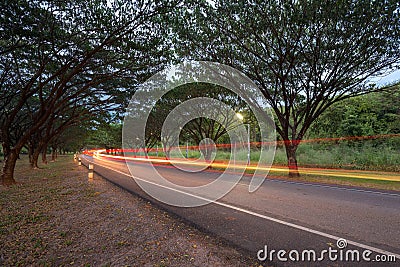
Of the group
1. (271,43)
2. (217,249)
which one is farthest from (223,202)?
(271,43)

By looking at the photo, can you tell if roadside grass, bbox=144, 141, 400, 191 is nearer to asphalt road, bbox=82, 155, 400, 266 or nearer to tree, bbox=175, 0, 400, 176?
tree, bbox=175, 0, 400, 176

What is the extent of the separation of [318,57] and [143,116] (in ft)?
51.8

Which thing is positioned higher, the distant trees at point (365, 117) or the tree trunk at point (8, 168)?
the distant trees at point (365, 117)

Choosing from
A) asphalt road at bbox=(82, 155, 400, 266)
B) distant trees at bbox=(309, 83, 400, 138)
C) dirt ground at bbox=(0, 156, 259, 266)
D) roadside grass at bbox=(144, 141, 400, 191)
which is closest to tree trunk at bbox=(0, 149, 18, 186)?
dirt ground at bbox=(0, 156, 259, 266)

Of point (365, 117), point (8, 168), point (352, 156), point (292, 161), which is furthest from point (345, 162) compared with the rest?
point (8, 168)

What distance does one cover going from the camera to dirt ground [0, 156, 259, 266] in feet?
11.3

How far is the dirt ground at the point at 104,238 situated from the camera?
3457mm

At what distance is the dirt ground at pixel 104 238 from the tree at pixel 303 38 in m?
8.44

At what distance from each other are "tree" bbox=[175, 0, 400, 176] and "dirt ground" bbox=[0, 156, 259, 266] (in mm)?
8440

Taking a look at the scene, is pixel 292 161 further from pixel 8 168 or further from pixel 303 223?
pixel 8 168

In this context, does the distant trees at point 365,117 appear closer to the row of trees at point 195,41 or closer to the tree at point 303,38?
the tree at point 303,38

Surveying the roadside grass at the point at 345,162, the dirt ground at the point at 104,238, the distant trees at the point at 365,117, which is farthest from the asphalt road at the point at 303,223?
the distant trees at the point at 365,117

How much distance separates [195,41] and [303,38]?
5.84 meters

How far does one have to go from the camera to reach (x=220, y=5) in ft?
35.7
